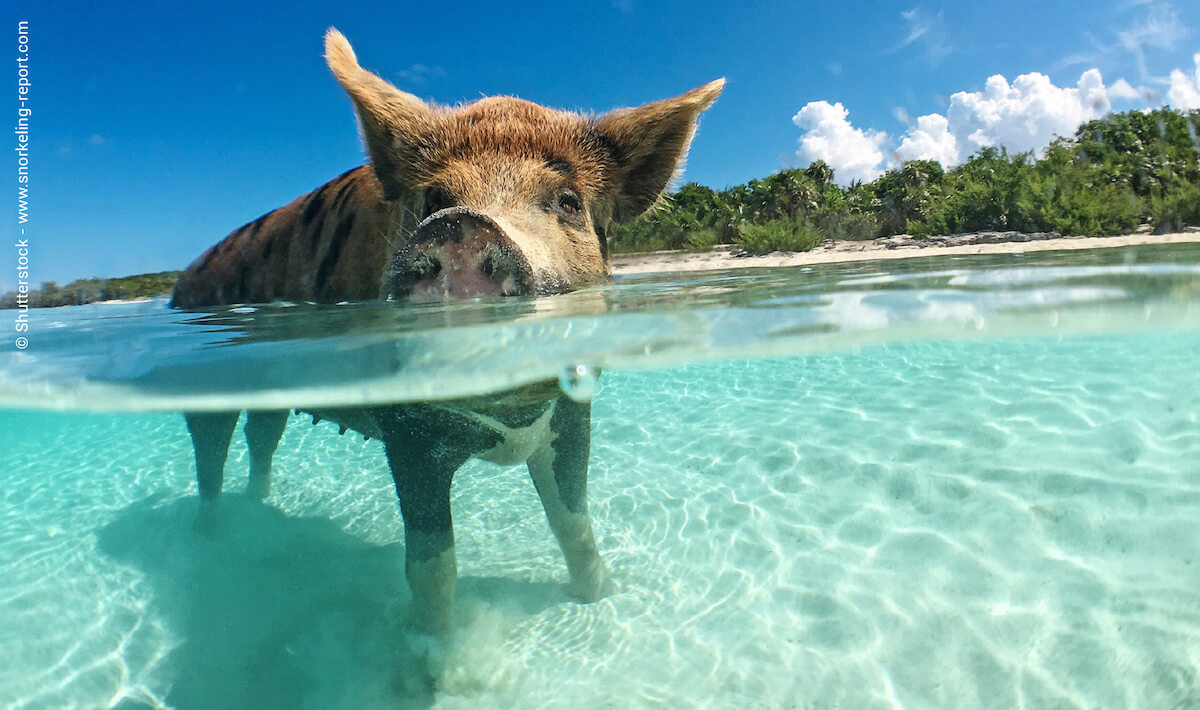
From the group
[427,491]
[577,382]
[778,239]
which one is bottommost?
[427,491]

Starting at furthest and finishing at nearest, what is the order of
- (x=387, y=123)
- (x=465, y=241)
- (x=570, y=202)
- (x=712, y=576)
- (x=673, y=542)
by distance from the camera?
(x=673, y=542) → (x=712, y=576) → (x=387, y=123) → (x=570, y=202) → (x=465, y=241)

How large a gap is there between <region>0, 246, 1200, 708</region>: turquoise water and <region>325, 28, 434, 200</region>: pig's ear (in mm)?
801

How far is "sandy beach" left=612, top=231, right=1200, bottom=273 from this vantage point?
12773 millimetres

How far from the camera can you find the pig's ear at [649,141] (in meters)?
3.68

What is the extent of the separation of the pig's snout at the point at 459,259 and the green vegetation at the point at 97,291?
8634 mm

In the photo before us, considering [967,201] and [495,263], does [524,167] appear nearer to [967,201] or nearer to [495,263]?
[495,263]

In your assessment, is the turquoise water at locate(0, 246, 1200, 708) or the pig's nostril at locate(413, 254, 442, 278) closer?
the pig's nostril at locate(413, 254, 442, 278)

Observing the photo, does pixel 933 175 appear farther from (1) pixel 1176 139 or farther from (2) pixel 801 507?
(2) pixel 801 507

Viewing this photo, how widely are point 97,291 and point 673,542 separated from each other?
12963 mm

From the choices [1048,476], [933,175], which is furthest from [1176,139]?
[1048,476]

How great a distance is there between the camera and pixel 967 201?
17.3 m

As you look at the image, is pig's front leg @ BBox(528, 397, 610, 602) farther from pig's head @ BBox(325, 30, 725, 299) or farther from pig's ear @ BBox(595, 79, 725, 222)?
pig's ear @ BBox(595, 79, 725, 222)

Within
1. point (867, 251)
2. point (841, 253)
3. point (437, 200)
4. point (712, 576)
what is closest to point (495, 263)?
point (437, 200)

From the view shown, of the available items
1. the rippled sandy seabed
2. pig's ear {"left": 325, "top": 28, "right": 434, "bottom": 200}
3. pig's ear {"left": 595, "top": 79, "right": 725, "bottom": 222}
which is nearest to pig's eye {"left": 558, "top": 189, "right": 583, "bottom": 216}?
pig's ear {"left": 595, "top": 79, "right": 725, "bottom": 222}
